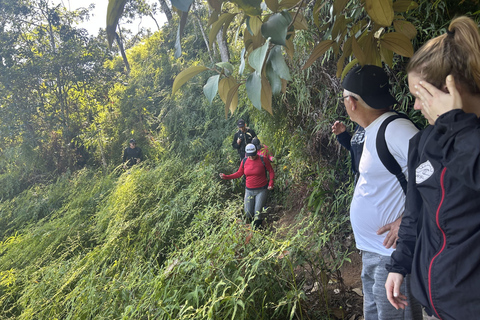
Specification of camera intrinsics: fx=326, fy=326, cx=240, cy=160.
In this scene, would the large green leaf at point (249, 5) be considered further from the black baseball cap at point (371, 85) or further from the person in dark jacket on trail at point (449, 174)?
the black baseball cap at point (371, 85)

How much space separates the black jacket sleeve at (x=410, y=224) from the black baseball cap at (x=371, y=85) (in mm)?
339

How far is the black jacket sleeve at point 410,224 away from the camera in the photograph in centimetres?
105

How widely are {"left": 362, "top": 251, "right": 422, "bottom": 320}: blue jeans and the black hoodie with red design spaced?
30 centimetres

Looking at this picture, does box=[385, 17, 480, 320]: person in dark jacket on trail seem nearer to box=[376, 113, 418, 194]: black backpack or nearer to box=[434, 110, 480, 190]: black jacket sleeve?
box=[434, 110, 480, 190]: black jacket sleeve

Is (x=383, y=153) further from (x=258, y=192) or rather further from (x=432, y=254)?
(x=258, y=192)

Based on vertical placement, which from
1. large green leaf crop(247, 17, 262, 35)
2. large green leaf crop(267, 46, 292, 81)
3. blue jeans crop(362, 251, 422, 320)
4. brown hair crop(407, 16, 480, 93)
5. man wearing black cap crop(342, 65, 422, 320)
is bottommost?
blue jeans crop(362, 251, 422, 320)

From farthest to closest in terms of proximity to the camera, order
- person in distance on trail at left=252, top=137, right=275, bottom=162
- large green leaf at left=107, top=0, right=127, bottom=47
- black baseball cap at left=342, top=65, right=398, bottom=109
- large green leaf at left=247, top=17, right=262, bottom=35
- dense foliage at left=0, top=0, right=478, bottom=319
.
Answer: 1. person in distance on trail at left=252, top=137, right=275, bottom=162
2. dense foliage at left=0, top=0, right=478, bottom=319
3. black baseball cap at left=342, top=65, right=398, bottom=109
4. large green leaf at left=247, top=17, right=262, bottom=35
5. large green leaf at left=107, top=0, right=127, bottom=47

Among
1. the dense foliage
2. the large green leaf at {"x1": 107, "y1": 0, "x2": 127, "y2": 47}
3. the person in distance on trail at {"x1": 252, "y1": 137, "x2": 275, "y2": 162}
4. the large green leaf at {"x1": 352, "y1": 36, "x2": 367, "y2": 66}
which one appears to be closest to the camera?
the large green leaf at {"x1": 107, "y1": 0, "x2": 127, "y2": 47}

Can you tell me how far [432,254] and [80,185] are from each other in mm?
8948

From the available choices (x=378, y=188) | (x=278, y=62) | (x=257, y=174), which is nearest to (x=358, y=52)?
(x=378, y=188)

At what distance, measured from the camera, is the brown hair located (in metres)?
0.86

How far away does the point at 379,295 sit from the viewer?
4.25 feet

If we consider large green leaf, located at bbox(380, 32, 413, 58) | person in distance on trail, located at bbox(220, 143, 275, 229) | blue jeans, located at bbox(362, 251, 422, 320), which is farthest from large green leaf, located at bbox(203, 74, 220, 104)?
person in distance on trail, located at bbox(220, 143, 275, 229)

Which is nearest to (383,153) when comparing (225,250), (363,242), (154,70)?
(363,242)
